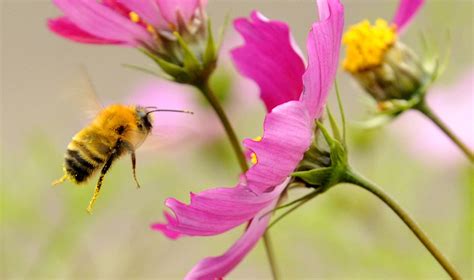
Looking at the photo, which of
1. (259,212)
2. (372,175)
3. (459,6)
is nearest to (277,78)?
(259,212)

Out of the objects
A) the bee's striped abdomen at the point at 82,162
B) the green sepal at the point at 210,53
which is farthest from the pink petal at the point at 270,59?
the bee's striped abdomen at the point at 82,162

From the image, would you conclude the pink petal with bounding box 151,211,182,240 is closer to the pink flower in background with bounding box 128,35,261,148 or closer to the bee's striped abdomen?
the bee's striped abdomen

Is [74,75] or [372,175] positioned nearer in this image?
[74,75]

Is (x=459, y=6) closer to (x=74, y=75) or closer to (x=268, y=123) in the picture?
(x=74, y=75)

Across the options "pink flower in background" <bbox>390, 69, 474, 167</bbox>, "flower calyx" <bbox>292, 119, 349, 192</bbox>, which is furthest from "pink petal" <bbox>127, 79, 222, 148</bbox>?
"flower calyx" <bbox>292, 119, 349, 192</bbox>

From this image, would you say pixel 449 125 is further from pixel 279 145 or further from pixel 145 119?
pixel 279 145
